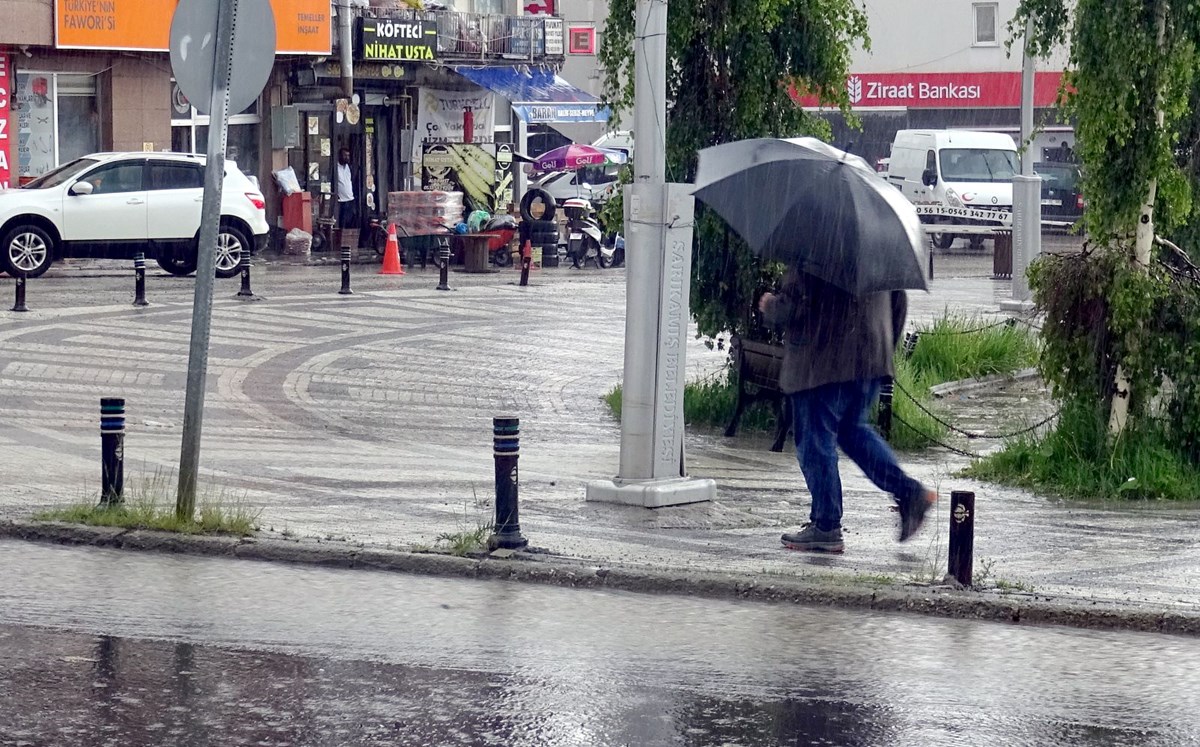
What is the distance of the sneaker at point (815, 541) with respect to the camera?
9.01 metres

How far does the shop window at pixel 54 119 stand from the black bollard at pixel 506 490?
78.2 feet

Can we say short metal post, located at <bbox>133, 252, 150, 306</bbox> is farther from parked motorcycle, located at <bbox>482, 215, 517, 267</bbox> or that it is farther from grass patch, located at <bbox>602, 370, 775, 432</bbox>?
parked motorcycle, located at <bbox>482, 215, 517, 267</bbox>

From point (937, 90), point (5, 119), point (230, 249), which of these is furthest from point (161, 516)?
point (937, 90)

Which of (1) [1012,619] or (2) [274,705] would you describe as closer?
(2) [274,705]

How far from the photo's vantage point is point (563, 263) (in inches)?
1319

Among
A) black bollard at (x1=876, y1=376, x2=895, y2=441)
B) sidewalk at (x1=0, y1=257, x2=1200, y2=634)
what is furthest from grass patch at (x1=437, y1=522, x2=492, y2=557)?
black bollard at (x1=876, y1=376, x2=895, y2=441)

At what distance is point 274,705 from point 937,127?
176 feet

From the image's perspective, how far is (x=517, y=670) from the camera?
6613mm

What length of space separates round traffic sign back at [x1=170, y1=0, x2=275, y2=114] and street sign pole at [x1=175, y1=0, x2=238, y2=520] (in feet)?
0.10

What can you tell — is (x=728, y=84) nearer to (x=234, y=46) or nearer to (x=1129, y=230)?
(x=1129, y=230)

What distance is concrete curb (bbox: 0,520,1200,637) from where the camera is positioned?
763cm

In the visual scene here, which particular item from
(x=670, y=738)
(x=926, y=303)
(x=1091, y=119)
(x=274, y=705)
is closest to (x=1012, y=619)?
(x=670, y=738)

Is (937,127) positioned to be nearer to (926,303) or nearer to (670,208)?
(926,303)

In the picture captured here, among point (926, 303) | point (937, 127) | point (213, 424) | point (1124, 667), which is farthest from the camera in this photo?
point (937, 127)
